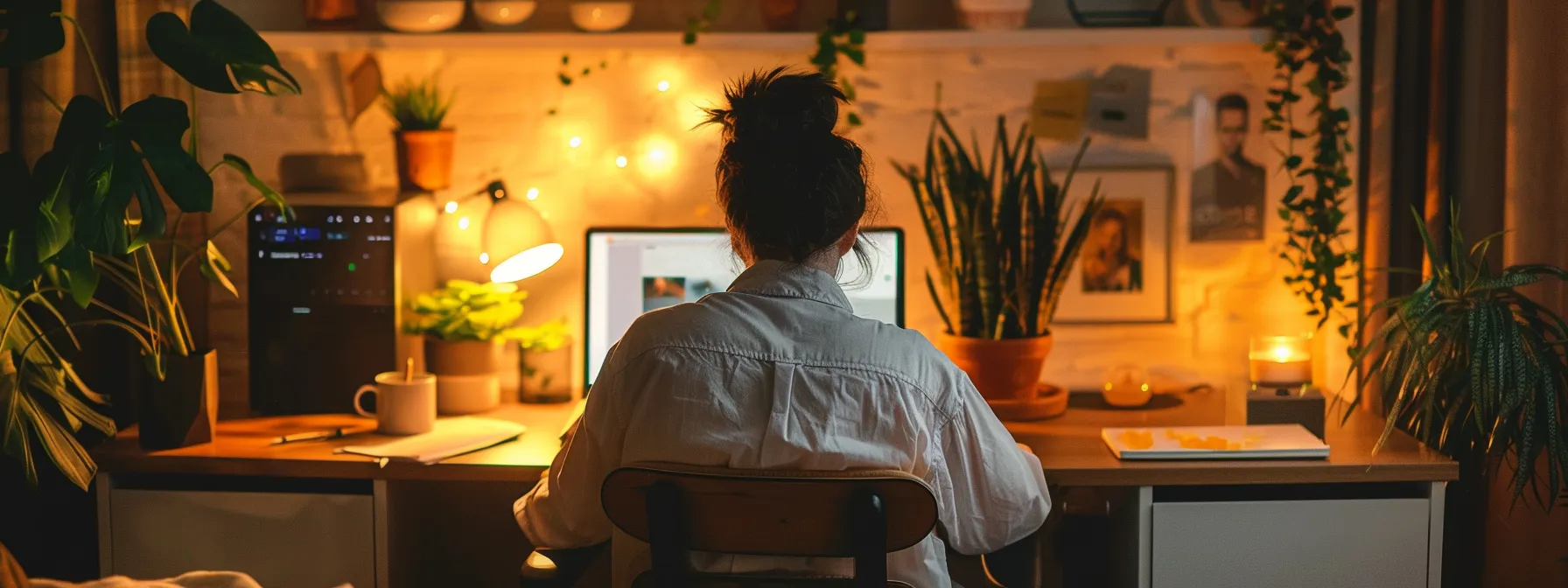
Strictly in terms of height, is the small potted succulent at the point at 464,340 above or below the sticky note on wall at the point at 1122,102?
below

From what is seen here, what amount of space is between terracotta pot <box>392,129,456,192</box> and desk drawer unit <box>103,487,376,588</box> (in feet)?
2.27

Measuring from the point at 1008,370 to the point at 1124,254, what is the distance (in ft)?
1.51

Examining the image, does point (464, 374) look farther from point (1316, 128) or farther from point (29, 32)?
point (1316, 128)

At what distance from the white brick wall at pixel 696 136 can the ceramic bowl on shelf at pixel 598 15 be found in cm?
12

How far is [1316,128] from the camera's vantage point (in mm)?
2346

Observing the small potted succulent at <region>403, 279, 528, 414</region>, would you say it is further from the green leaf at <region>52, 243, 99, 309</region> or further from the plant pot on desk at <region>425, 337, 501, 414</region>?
the green leaf at <region>52, 243, 99, 309</region>

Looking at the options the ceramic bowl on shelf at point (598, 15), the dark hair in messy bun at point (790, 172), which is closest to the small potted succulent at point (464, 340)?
the ceramic bowl on shelf at point (598, 15)

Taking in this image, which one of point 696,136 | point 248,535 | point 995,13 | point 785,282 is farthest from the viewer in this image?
point 696,136

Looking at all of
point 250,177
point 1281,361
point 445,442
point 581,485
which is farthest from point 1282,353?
point 250,177

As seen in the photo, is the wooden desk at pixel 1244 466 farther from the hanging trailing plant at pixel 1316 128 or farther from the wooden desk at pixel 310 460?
the wooden desk at pixel 310 460

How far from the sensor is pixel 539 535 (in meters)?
1.62

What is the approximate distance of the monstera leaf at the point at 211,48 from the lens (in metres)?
1.83

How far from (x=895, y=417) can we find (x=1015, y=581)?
1.26 ft

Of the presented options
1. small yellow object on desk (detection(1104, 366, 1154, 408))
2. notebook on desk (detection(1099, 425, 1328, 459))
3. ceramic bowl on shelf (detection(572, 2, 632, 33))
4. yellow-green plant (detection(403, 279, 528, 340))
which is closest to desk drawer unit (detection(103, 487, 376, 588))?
yellow-green plant (detection(403, 279, 528, 340))
